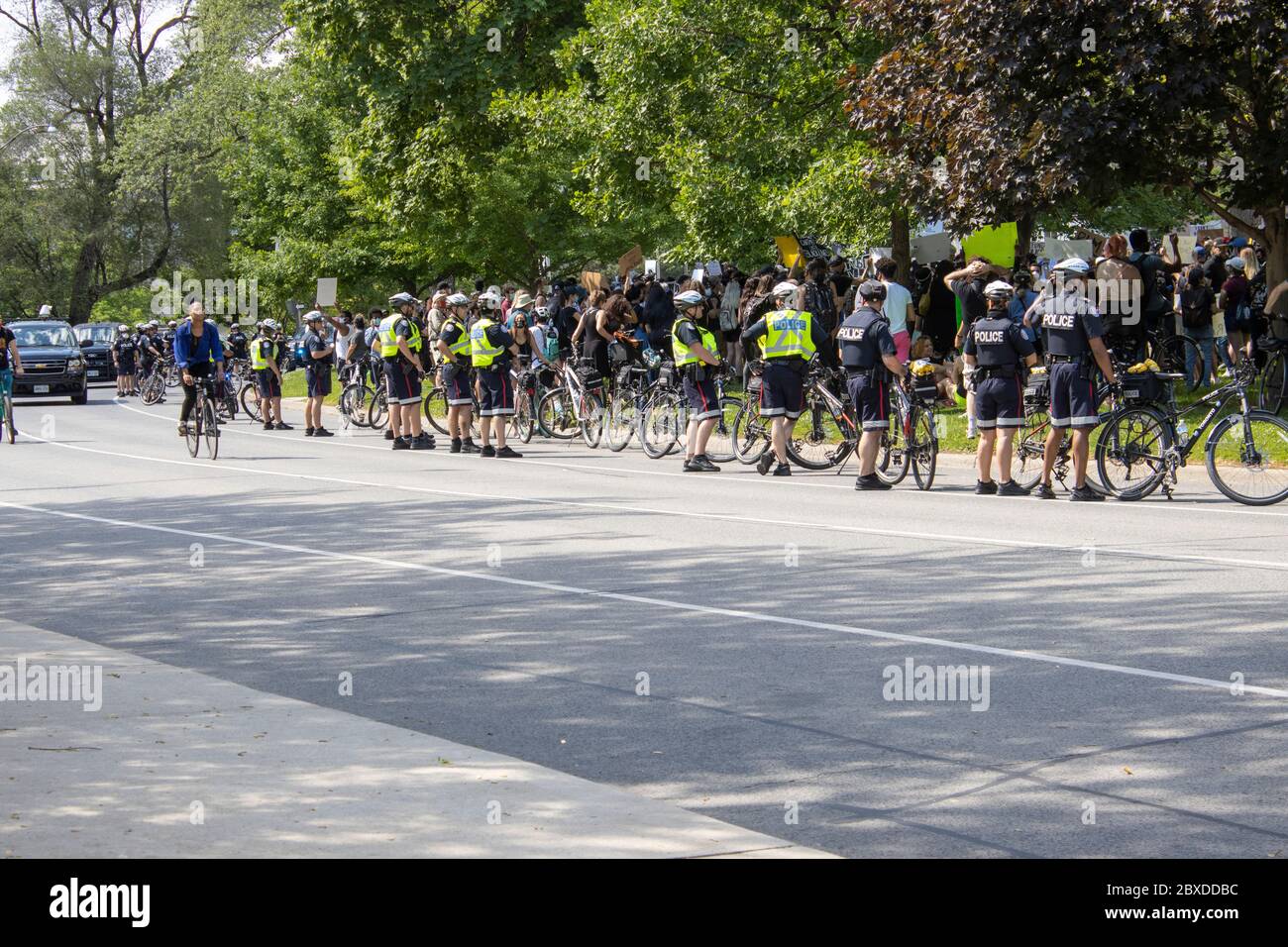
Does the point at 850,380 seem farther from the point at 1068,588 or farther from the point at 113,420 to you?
the point at 113,420

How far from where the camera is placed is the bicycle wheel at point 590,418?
23375 mm

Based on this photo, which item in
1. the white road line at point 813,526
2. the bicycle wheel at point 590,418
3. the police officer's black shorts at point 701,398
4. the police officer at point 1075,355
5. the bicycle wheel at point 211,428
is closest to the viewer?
the white road line at point 813,526

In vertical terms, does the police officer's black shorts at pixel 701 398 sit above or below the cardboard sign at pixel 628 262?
below

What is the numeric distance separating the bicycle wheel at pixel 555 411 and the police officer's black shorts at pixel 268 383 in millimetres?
7141

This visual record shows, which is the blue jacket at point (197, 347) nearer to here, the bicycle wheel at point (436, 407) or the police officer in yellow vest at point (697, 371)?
the bicycle wheel at point (436, 407)

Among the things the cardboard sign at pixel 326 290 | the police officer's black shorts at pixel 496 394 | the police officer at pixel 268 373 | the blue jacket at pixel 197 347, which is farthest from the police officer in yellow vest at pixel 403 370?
the cardboard sign at pixel 326 290

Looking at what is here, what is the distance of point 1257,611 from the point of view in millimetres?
9648

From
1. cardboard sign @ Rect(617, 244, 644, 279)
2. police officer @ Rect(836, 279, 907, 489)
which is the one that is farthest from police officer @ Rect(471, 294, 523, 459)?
police officer @ Rect(836, 279, 907, 489)

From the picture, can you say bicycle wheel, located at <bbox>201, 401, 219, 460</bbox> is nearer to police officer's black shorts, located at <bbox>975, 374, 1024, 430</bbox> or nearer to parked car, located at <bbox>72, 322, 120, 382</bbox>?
police officer's black shorts, located at <bbox>975, 374, 1024, 430</bbox>

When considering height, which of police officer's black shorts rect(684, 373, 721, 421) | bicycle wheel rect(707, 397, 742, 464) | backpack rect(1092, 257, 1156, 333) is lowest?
bicycle wheel rect(707, 397, 742, 464)

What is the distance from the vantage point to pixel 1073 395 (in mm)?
15414

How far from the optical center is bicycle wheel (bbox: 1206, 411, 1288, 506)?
572 inches

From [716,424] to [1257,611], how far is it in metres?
11.3

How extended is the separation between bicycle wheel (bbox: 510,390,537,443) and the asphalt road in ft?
22.9
